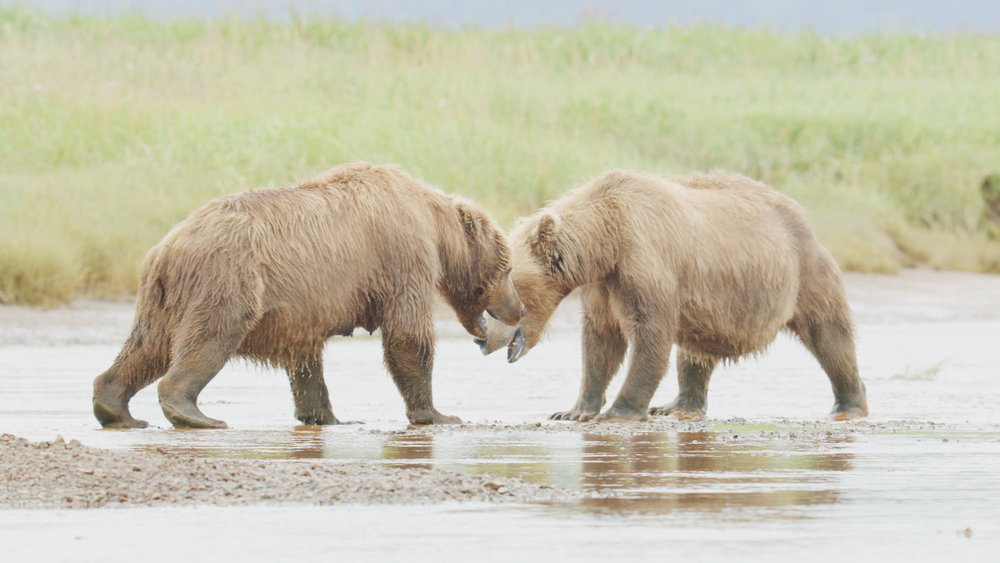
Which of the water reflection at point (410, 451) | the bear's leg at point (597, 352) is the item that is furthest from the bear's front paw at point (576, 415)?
the water reflection at point (410, 451)

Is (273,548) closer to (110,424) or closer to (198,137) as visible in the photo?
(110,424)

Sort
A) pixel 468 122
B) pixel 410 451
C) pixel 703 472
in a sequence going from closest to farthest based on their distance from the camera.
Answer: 1. pixel 703 472
2. pixel 410 451
3. pixel 468 122

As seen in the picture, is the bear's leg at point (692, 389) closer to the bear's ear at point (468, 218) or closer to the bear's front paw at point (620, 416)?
the bear's front paw at point (620, 416)

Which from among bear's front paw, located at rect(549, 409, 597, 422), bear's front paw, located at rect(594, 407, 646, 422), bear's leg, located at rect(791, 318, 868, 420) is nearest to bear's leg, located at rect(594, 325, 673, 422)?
bear's front paw, located at rect(594, 407, 646, 422)

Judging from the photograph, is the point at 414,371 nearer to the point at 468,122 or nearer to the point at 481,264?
the point at 481,264

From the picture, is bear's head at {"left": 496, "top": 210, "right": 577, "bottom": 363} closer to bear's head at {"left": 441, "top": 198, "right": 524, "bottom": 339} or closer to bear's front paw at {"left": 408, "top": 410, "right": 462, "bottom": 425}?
bear's head at {"left": 441, "top": 198, "right": 524, "bottom": 339}

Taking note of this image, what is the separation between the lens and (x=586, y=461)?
20.5 feet

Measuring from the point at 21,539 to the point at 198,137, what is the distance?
1599 centimetres

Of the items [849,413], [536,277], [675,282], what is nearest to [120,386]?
[536,277]

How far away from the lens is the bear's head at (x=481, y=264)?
8.84m

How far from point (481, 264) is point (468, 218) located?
26 centimetres

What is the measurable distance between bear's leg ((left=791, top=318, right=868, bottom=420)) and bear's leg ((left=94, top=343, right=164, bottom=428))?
3.79 meters

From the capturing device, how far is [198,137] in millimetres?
19875

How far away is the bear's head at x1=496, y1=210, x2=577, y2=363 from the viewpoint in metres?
A: 8.69
